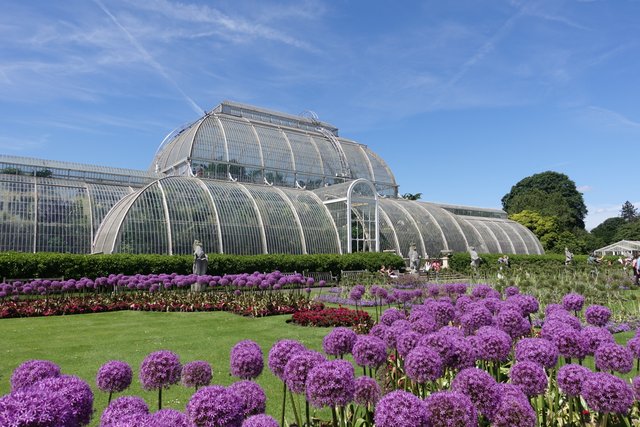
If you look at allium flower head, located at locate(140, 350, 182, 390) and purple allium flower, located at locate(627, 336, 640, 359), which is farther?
purple allium flower, located at locate(627, 336, 640, 359)

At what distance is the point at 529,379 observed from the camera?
154 inches

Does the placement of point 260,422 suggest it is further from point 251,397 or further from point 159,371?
point 159,371

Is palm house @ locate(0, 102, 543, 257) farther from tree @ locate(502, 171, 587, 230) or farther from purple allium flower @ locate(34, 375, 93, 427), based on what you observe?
tree @ locate(502, 171, 587, 230)

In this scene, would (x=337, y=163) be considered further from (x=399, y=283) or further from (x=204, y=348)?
(x=204, y=348)

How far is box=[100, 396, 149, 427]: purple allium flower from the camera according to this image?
9.17ft

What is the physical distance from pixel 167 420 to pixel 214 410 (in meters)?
0.36

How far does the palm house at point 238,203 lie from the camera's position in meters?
29.5

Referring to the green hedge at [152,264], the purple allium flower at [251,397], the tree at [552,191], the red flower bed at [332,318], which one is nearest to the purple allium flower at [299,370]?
the purple allium flower at [251,397]

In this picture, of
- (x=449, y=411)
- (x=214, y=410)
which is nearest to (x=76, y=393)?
(x=214, y=410)

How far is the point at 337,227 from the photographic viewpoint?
38594mm

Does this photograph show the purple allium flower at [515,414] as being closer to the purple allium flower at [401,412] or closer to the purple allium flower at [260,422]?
the purple allium flower at [401,412]

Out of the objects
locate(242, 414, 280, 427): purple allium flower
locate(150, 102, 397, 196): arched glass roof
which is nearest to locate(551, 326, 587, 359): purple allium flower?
locate(242, 414, 280, 427): purple allium flower

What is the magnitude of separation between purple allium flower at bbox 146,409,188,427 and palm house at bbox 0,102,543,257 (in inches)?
1079

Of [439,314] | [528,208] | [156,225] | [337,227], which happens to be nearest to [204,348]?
[439,314]
